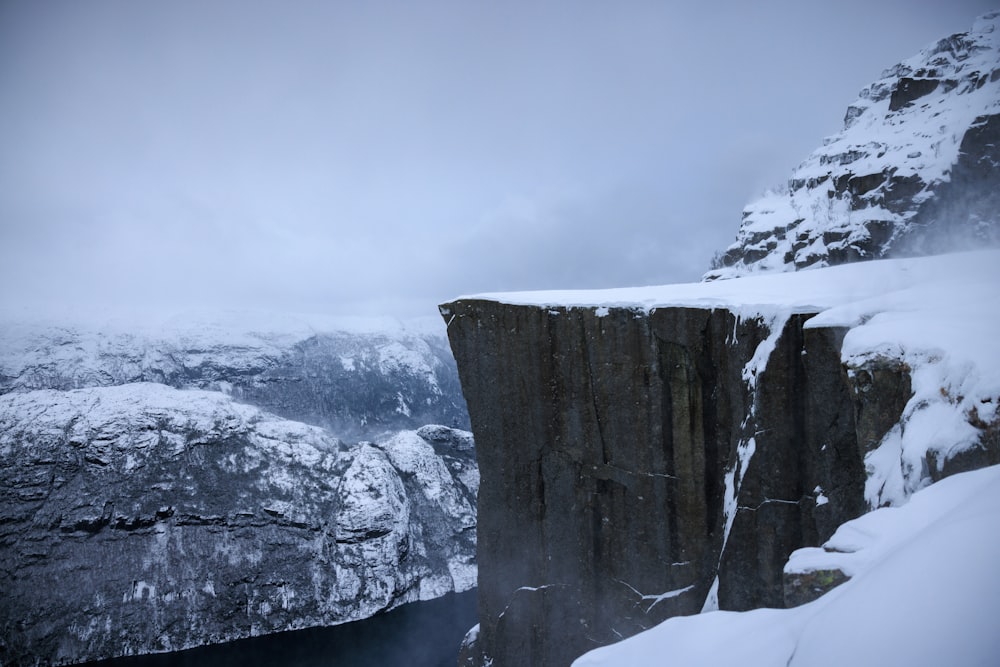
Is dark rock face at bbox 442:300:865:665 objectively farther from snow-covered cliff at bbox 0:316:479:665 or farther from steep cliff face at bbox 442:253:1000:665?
snow-covered cliff at bbox 0:316:479:665

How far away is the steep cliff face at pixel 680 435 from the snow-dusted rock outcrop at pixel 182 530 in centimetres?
3481

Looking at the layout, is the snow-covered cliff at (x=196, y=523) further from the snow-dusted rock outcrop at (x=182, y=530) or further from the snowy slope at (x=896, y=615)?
the snowy slope at (x=896, y=615)

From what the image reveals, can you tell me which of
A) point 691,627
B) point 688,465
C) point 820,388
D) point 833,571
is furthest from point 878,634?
point 688,465

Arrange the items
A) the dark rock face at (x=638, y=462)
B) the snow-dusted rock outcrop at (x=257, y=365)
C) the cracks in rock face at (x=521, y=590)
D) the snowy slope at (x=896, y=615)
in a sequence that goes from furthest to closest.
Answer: the snow-dusted rock outcrop at (x=257, y=365) → the cracks in rock face at (x=521, y=590) → the dark rock face at (x=638, y=462) → the snowy slope at (x=896, y=615)

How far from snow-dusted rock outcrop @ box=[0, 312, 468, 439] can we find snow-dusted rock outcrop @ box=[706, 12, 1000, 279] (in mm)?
93605

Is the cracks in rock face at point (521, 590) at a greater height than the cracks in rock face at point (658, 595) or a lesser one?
lesser

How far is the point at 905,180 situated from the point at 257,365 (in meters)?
124

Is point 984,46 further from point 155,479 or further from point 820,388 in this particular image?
point 155,479

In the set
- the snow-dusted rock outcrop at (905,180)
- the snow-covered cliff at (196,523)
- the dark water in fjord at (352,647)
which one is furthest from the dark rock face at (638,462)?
the snow-covered cliff at (196,523)

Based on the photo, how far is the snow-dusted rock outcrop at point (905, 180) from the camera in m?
23.4

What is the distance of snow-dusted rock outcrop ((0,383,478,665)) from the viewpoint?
40.8 metres

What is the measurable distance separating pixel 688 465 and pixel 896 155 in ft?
92.8

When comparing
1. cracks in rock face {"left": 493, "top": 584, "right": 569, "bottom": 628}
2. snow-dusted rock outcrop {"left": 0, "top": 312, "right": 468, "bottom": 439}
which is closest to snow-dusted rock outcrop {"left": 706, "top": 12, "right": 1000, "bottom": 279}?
cracks in rock face {"left": 493, "top": 584, "right": 569, "bottom": 628}

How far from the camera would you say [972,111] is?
84.4ft
